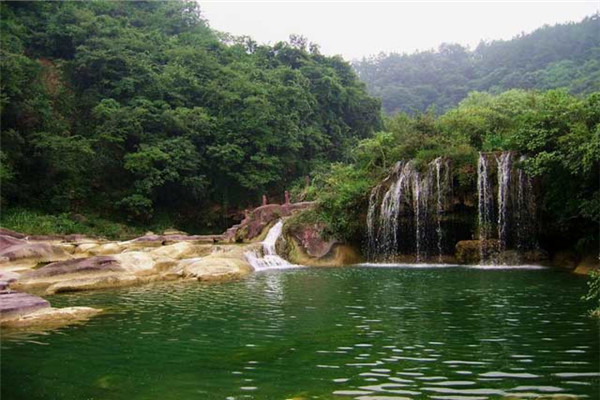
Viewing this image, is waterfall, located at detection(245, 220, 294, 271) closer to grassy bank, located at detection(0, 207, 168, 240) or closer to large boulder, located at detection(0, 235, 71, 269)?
large boulder, located at detection(0, 235, 71, 269)

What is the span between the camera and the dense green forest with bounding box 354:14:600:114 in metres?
63.5

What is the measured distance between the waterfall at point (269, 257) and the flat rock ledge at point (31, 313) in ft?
34.3

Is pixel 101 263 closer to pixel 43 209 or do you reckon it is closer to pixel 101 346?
pixel 101 346

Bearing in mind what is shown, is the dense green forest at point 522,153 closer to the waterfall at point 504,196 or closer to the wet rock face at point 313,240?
the wet rock face at point 313,240

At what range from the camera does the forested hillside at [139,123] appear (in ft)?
106

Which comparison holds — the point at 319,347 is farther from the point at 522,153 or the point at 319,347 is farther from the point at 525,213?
the point at 522,153

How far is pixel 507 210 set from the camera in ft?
66.5

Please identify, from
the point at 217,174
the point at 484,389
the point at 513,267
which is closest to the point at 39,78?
the point at 217,174

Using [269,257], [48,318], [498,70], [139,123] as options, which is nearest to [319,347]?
[48,318]

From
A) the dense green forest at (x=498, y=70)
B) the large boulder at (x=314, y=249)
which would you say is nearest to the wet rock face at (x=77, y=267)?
the large boulder at (x=314, y=249)

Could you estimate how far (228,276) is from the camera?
16.6 metres

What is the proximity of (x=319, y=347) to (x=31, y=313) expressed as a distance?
5826 millimetres

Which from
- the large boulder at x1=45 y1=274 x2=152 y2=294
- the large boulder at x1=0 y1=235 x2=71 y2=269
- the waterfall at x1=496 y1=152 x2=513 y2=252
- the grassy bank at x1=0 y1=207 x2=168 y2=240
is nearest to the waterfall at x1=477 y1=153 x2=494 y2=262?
the waterfall at x1=496 y1=152 x2=513 y2=252

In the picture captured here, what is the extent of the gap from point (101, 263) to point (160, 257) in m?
3.21
